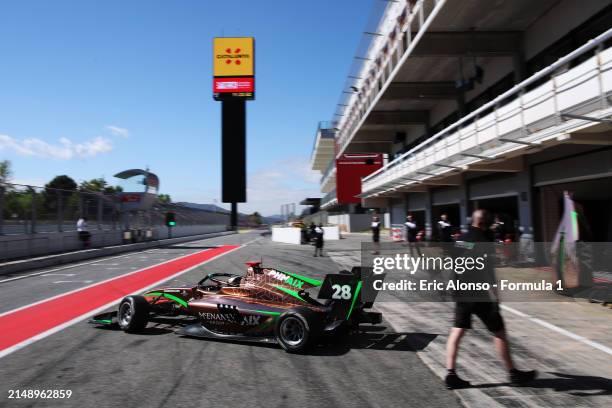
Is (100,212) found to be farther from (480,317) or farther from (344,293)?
(480,317)

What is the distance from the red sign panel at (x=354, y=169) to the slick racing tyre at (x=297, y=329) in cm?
3882

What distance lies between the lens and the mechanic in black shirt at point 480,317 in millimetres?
4012

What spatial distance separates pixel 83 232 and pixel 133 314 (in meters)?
16.5

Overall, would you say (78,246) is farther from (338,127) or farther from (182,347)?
(338,127)

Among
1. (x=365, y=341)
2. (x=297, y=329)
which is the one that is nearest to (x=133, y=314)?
(x=297, y=329)

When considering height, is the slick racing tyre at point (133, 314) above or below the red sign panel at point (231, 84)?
below

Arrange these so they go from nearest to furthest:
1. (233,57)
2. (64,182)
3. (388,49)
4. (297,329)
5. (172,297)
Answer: (297,329) → (172,297) → (388,49) → (64,182) → (233,57)

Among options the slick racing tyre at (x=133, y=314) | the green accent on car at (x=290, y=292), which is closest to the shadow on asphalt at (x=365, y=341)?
the slick racing tyre at (x=133, y=314)

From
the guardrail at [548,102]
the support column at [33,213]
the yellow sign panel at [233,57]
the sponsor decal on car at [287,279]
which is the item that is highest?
the yellow sign panel at [233,57]

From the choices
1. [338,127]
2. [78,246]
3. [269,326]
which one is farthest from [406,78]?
[338,127]

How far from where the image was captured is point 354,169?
44.1 m

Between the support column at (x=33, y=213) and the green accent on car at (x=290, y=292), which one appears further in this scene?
the support column at (x=33, y=213)

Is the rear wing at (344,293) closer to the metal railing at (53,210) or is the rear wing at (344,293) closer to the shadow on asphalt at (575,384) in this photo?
the shadow on asphalt at (575,384)

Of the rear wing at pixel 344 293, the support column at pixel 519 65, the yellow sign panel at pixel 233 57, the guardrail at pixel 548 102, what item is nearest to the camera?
the rear wing at pixel 344 293
